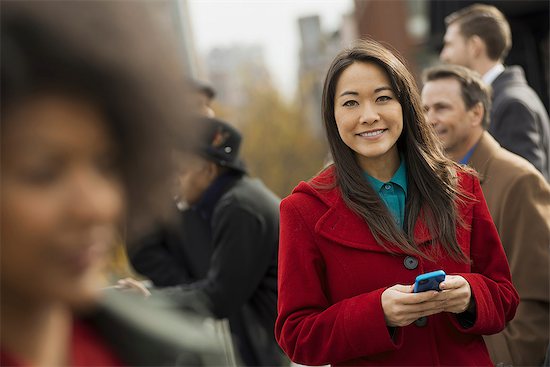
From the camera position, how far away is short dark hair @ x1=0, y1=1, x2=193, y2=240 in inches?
34.2

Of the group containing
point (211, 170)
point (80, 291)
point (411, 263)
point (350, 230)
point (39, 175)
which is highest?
point (39, 175)

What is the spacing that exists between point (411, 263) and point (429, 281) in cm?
26

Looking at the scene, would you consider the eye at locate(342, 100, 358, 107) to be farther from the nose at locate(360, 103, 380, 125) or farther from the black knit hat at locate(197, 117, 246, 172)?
the black knit hat at locate(197, 117, 246, 172)

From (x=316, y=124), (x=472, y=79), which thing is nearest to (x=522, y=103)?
(x=472, y=79)

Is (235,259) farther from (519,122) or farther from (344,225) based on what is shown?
(519,122)

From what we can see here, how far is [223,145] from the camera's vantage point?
4949mm

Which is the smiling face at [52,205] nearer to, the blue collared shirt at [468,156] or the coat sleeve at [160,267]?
the blue collared shirt at [468,156]

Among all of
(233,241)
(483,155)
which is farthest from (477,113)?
(233,241)

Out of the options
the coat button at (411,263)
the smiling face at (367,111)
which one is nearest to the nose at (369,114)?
the smiling face at (367,111)

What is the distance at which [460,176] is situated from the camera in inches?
132

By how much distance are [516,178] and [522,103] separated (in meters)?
1.51

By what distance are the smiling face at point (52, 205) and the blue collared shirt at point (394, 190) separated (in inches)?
93.4

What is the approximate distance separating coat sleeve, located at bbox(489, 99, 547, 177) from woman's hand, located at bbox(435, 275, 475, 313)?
2678mm

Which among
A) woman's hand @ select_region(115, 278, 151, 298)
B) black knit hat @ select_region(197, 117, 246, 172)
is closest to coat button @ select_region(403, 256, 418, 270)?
woman's hand @ select_region(115, 278, 151, 298)
